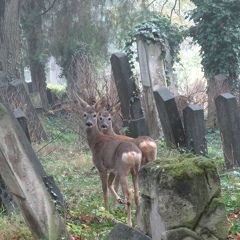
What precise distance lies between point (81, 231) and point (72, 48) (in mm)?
19074

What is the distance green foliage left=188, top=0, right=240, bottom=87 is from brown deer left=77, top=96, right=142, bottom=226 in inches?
416

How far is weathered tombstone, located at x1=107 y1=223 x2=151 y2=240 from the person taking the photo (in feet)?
16.2

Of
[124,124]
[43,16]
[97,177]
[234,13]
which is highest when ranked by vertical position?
[43,16]

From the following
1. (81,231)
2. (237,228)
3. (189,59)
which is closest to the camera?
(237,228)

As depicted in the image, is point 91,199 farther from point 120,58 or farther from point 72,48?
point 72,48

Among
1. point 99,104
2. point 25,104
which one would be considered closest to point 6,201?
point 99,104

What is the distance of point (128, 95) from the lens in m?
13.7

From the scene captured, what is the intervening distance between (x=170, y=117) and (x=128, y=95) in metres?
2.42

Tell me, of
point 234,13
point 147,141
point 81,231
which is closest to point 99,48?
point 234,13

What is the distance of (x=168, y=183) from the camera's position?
464cm

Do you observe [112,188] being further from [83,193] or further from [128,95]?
[128,95]

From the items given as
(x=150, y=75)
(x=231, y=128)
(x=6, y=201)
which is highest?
(x=150, y=75)

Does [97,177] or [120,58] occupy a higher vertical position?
[120,58]

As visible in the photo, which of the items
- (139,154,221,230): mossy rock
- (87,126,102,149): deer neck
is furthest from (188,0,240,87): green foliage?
(139,154,221,230): mossy rock
